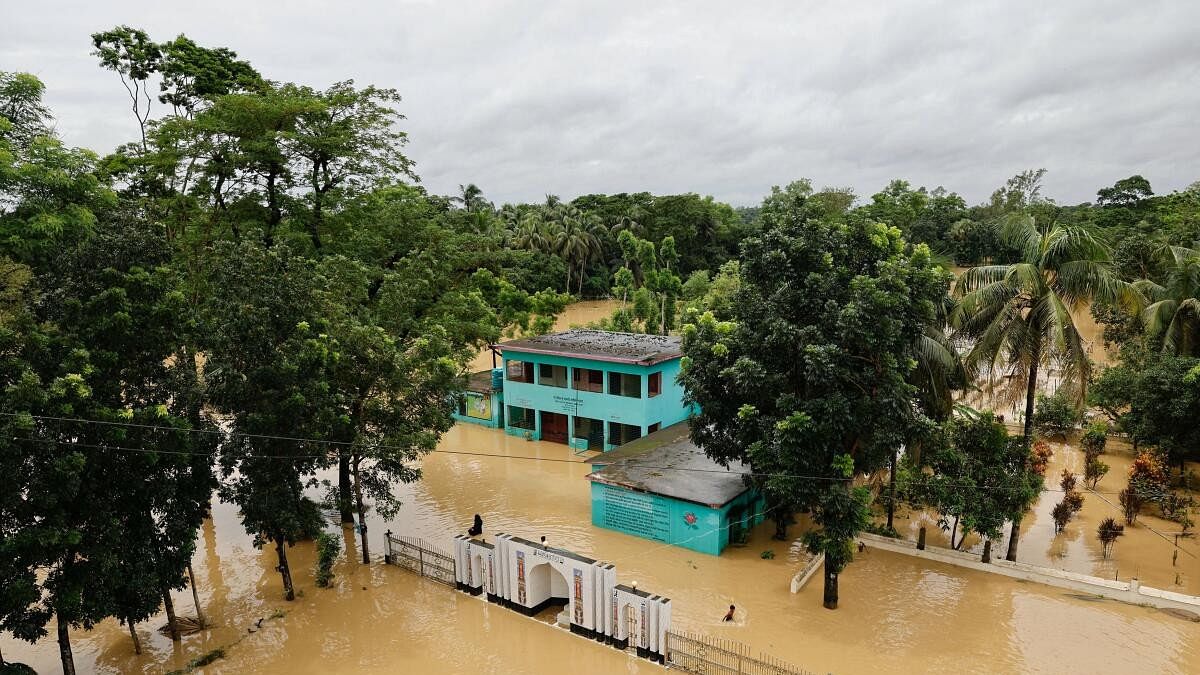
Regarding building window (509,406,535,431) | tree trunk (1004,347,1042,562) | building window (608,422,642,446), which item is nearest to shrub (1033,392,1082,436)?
tree trunk (1004,347,1042,562)

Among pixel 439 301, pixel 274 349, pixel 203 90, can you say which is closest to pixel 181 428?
pixel 274 349

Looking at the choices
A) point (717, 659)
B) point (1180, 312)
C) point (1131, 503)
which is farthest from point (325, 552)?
point (1180, 312)

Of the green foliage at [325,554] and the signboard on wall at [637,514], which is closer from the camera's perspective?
the green foliage at [325,554]

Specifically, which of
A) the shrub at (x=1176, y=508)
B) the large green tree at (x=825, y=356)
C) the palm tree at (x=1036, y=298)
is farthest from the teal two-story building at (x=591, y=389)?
the shrub at (x=1176, y=508)

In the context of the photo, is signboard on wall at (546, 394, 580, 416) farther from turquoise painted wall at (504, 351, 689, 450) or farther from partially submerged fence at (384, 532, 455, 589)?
partially submerged fence at (384, 532, 455, 589)

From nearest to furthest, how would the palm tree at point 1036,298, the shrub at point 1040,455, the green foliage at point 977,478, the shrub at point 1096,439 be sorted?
the palm tree at point 1036,298, the green foliage at point 977,478, the shrub at point 1040,455, the shrub at point 1096,439

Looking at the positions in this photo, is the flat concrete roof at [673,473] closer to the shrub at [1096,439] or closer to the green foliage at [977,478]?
the green foliage at [977,478]
